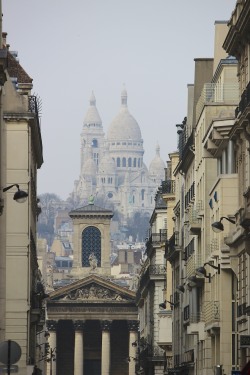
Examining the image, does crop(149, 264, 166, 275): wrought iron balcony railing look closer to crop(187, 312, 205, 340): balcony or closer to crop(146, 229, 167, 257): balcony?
crop(146, 229, 167, 257): balcony

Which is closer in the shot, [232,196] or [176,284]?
[232,196]

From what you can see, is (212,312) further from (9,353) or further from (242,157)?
(9,353)

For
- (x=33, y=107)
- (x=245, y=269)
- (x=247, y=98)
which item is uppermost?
(x=33, y=107)

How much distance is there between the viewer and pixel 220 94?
6166 cm

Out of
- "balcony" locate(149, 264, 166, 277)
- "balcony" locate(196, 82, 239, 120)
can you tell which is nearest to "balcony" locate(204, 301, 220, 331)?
"balcony" locate(196, 82, 239, 120)

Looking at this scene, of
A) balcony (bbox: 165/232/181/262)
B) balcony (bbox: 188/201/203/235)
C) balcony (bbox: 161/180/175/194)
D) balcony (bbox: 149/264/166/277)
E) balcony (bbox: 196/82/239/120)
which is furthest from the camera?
balcony (bbox: 149/264/166/277)

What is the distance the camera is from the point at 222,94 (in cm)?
6128

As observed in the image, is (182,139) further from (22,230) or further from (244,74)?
(244,74)

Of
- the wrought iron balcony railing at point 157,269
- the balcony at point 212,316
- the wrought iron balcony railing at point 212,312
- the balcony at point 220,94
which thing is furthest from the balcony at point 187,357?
the wrought iron balcony railing at point 157,269

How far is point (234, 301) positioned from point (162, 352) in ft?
228

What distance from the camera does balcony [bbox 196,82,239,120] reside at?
60.4m

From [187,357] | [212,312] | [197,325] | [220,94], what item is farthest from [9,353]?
[187,357]

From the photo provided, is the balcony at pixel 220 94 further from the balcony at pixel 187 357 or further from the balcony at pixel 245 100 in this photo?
the balcony at pixel 245 100

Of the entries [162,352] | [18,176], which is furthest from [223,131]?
[162,352]
